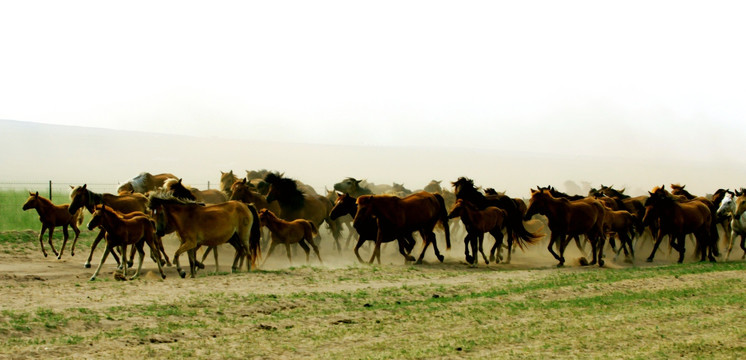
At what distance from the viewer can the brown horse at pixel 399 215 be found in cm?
2380

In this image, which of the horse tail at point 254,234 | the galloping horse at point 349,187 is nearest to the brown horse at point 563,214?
the horse tail at point 254,234

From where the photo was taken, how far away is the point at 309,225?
2350 centimetres

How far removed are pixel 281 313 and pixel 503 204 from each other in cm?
1433

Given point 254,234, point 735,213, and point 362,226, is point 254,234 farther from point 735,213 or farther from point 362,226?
point 735,213

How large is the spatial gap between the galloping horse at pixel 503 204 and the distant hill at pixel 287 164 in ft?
245

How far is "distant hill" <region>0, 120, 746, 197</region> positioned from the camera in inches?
4390

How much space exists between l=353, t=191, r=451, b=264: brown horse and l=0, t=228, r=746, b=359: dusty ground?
3196 millimetres

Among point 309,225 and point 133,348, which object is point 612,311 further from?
point 309,225

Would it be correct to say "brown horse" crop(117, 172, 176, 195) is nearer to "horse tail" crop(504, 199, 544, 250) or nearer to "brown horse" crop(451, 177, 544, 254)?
"brown horse" crop(451, 177, 544, 254)

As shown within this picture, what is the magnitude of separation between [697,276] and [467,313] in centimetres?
851

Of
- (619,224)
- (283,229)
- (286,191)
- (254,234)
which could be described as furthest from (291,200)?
(619,224)

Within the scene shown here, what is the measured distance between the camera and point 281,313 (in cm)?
1338

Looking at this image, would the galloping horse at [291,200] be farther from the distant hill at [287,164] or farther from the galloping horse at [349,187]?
the distant hill at [287,164]

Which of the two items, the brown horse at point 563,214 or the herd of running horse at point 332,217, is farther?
the brown horse at point 563,214
